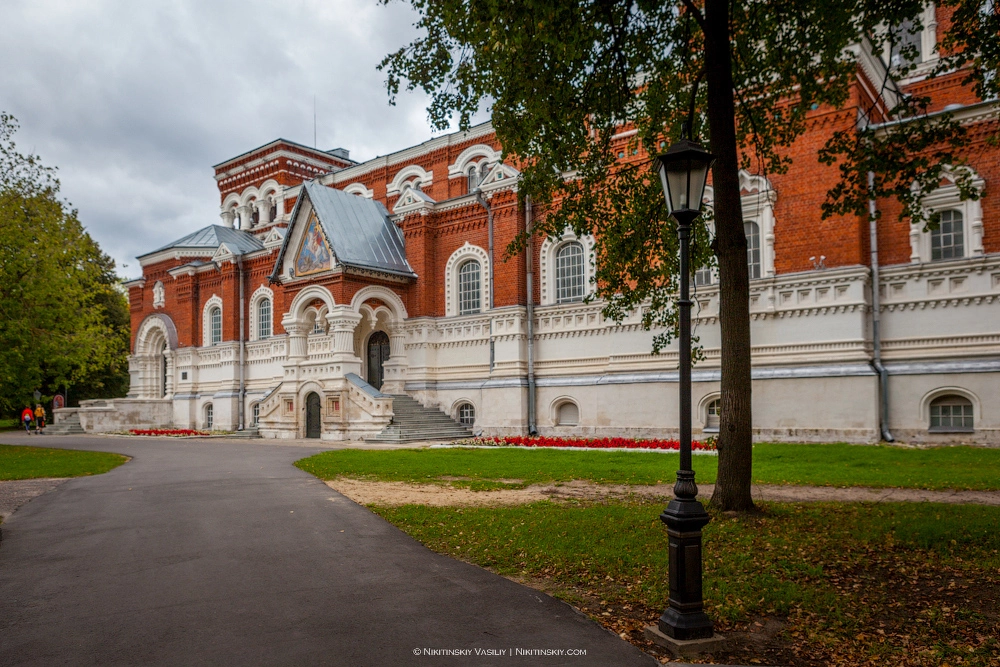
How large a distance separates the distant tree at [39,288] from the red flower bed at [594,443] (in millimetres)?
13336

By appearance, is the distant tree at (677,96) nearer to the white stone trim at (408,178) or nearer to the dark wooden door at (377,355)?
the dark wooden door at (377,355)

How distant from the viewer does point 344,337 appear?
24562mm

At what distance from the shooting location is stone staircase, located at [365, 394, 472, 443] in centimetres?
2248

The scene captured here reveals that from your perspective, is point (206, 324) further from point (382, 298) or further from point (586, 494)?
point (586, 494)

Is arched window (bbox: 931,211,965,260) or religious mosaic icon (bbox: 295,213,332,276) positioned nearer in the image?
arched window (bbox: 931,211,965,260)

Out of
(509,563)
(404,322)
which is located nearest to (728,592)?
(509,563)

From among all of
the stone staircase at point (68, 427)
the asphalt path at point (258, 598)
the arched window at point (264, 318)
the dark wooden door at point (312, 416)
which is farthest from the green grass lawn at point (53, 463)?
the stone staircase at point (68, 427)

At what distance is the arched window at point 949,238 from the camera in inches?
663

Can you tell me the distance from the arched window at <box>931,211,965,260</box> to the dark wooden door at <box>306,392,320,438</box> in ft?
63.7

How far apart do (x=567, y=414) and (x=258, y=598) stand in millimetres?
17135

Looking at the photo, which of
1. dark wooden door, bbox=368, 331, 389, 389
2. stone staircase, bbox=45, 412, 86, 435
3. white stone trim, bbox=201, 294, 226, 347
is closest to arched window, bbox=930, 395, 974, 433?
dark wooden door, bbox=368, 331, 389, 389

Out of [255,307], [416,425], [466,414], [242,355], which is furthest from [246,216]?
[416,425]

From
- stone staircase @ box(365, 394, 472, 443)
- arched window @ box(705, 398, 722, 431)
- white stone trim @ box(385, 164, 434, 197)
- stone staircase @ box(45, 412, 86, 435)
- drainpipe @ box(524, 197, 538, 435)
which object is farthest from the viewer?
stone staircase @ box(45, 412, 86, 435)

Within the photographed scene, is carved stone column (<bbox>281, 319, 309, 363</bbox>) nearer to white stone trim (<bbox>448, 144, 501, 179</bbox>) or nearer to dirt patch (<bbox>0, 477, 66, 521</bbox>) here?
white stone trim (<bbox>448, 144, 501, 179</bbox>)
